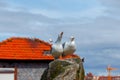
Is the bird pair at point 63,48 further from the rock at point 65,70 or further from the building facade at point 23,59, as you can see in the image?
the building facade at point 23,59

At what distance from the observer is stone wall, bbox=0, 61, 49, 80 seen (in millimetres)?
32938

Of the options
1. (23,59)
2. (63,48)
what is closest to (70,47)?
(63,48)

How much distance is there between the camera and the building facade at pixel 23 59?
32.5 metres

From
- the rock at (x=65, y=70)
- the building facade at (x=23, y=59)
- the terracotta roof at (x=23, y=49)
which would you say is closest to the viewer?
the rock at (x=65, y=70)

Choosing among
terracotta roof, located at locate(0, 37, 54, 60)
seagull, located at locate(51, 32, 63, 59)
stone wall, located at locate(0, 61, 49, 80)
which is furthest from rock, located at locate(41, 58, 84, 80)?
stone wall, located at locate(0, 61, 49, 80)

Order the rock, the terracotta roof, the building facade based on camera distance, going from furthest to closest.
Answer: the terracotta roof → the building facade → the rock

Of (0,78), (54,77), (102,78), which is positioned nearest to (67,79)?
(54,77)

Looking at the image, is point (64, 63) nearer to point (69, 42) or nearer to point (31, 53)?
point (69, 42)

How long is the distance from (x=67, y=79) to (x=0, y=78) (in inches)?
582

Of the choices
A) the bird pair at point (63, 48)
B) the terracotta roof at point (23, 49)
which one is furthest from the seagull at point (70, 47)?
the terracotta roof at point (23, 49)

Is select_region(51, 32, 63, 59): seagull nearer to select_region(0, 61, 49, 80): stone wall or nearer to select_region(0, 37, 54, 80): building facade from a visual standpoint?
select_region(0, 37, 54, 80): building facade

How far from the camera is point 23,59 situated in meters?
32.8

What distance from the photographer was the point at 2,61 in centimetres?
3262

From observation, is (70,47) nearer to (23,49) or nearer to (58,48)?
(58,48)
